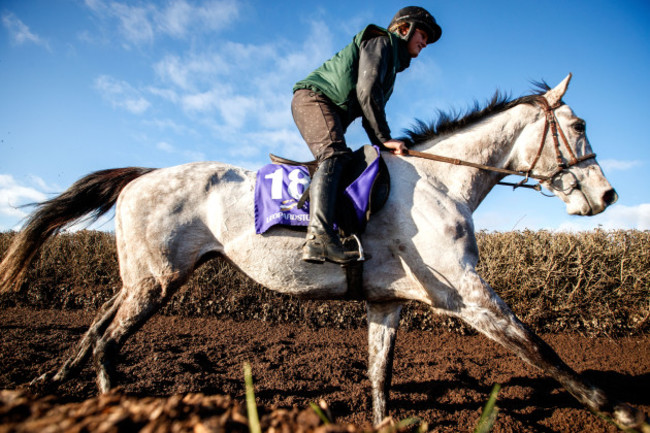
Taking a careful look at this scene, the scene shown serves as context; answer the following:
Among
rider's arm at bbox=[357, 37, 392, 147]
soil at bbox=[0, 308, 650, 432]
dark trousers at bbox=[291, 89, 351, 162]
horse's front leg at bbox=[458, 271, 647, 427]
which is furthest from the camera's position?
soil at bbox=[0, 308, 650, 432]

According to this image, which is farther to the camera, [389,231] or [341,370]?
[341,370]

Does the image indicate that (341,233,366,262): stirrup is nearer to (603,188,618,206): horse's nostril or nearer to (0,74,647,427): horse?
(0,74,647,427): horse

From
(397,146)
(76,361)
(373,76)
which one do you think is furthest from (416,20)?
(76,361)

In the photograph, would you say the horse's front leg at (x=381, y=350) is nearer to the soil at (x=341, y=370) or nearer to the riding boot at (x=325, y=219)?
the soil at (x=341, y=370)


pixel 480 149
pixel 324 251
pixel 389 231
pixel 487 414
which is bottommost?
pixel 487 414

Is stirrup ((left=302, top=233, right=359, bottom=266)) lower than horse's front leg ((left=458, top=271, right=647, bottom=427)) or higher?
higher

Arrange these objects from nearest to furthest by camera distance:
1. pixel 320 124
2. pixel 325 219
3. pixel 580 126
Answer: pixel 325 219 → pixel 320 124 → pixel 580 126

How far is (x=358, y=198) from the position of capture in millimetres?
2703

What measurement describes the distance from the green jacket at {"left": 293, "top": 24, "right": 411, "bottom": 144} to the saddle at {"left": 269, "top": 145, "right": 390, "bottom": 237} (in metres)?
0.33

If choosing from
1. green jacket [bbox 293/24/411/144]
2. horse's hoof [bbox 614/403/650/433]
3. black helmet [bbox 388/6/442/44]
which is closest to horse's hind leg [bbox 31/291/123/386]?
green jacket [bbox 293/24/411/144]

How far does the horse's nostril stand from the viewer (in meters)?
2.98

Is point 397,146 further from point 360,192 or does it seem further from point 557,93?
Result: point 557,93

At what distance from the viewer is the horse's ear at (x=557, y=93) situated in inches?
125

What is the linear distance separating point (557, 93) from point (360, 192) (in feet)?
7.36
